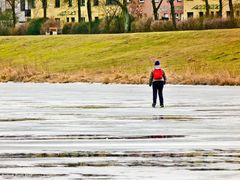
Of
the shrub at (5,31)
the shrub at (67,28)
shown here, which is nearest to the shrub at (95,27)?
the shrub at (67,28)

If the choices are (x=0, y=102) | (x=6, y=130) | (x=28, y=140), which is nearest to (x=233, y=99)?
(x=0, y=102)

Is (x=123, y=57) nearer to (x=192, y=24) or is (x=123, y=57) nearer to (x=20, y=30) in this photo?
(x=192, y=24)

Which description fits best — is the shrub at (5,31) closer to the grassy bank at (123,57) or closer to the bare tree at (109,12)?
the bare tree at (109,12)

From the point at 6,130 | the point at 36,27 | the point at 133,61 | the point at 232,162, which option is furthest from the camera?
the point at 36,27

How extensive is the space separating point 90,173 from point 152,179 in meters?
1.30

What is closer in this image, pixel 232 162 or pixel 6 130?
pixel 232 162

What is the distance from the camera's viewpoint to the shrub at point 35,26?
125 meters

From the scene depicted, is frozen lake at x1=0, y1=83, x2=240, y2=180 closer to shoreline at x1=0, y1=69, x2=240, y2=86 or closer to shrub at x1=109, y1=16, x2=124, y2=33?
shoreline at x1=0, y1=69, x2=240, y2=86

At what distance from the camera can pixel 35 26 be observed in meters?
126

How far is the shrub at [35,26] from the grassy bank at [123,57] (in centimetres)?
1316

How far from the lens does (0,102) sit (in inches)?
1737

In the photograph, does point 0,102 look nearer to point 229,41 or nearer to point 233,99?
point 233,99

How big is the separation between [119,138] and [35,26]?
333 ft

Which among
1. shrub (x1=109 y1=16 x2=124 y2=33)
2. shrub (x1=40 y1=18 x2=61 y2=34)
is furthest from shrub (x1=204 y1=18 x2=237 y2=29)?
shrub (x1=40 y1=18 x2=61 y2=34)
